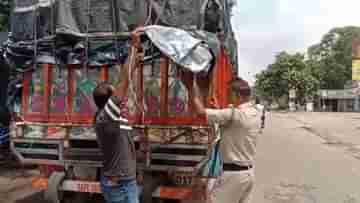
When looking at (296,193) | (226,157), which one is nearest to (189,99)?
(226,157)

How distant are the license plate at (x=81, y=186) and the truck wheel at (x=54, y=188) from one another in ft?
0.22

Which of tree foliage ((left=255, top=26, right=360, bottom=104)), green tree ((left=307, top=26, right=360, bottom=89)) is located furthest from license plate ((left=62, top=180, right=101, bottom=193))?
green tree ((left=307, top=26, right=360, bottom=89))

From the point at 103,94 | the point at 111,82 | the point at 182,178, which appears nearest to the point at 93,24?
the point at 111,82

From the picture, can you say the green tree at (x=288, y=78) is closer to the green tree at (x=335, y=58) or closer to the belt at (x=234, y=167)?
the green tree at (x=335, y=58)

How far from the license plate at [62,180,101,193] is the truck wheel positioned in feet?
0.22

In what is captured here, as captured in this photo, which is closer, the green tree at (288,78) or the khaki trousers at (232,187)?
the khaki trousers at (232,187)

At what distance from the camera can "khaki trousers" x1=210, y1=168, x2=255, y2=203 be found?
3.82 metres

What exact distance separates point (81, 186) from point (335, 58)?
73163 millimetres

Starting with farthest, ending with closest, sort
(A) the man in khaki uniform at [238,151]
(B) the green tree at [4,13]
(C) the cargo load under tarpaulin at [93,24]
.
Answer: (B) the green tree at [4,13] < (C) the cargo load under tarpaulin at [93,24] < (A) the man in khaki uniform at [238,151]

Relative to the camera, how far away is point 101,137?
9.23 feet

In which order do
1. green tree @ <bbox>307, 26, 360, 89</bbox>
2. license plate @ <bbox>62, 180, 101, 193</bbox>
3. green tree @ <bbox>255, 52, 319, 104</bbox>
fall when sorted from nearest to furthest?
license plate @ <bbox>62, 180, 101, 193</bbox>, green tree @ <bbox>255, 52, 319, 104</bbox>, green tree @ <bbox>307, 26, 360, 89</bbox>

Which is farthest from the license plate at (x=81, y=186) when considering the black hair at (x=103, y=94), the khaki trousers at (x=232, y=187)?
the black hair at (x=103, y=94)

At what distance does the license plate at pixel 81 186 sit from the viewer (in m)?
4.08

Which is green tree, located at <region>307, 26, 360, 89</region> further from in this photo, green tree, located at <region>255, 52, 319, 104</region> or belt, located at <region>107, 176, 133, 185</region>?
belt, located at <region>107, 176, 133, 185</region>
